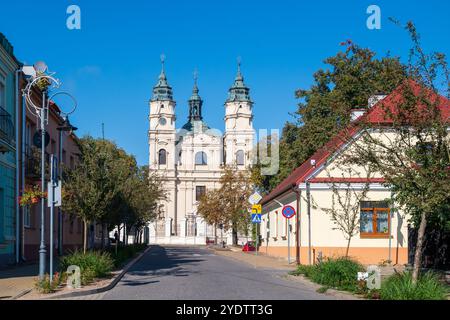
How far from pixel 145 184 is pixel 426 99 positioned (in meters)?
33.1

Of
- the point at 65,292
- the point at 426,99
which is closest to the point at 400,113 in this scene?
the point at 426,99

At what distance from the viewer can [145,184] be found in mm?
47156

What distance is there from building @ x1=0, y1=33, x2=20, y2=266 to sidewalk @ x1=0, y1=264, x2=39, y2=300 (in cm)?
93

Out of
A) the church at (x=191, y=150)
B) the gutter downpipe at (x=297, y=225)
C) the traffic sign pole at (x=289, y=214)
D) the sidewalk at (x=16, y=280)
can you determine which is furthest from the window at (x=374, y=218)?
the church at (x=191, y=150)

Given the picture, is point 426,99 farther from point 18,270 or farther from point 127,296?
point 18,270

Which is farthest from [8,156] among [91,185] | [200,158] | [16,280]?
[200,158]

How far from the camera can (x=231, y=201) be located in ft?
229

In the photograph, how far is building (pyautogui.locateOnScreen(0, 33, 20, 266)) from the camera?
23.9 meters

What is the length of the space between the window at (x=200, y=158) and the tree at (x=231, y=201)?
122 feet

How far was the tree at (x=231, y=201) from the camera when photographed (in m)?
68.9

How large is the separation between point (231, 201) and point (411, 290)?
55.3 m

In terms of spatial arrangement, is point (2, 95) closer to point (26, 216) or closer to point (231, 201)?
point (26, 216)

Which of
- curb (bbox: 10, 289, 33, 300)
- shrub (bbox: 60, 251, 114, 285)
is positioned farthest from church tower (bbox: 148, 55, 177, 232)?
curb (bbox: 10, 289, 33, 300)

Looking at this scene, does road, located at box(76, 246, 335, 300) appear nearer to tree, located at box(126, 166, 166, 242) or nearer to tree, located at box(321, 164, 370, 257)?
tree, located at box(321, 164, 370, 257)
